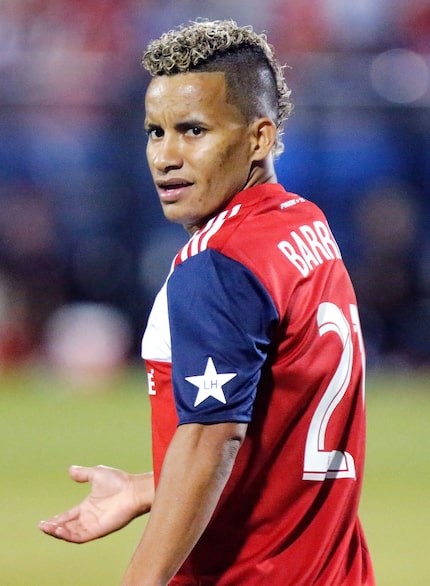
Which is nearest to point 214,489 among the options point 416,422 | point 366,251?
point 416,422

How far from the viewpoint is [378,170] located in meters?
13.7

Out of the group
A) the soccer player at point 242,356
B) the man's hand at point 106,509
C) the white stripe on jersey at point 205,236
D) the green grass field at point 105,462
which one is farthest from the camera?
the green grass field at point 105,462

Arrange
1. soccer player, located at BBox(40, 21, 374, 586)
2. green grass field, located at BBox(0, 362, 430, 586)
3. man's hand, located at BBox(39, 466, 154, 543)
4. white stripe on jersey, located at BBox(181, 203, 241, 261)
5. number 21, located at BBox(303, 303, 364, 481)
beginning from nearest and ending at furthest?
soccer player, located at BBox(40, 21, 374, 586)
white stripe on jersey, located at BBox(181, 203, 241, 261)
number 21, located at BBox(303, 303, 364, 481)
man's hand, located at BBox(39, 466, 154, 543)
green grass field, located at BBox(0, 362, 430, 586)

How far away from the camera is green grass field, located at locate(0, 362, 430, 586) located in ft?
22.1

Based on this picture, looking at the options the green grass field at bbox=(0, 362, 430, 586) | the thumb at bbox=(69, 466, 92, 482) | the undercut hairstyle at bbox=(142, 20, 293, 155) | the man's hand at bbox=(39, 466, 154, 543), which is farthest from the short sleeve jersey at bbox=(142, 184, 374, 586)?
the green grass field at bbox=(0, 362, 430, 586)

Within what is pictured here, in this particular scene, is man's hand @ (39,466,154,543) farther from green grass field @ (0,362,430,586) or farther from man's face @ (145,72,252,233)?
green grass field @ (0,362,430,586)

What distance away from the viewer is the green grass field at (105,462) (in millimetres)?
A: 6742

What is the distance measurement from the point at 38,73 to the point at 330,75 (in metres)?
3.70

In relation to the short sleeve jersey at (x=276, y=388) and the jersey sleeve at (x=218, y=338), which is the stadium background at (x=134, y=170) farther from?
the jersey sleeve at (x=218, y=338)

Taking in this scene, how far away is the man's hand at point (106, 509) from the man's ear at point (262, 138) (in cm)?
91

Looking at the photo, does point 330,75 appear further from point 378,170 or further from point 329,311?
point 329,311

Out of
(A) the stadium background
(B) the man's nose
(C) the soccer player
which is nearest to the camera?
(C) the soccer player

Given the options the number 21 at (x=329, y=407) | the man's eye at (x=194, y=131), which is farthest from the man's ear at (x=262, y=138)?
the number 21 at (x=329, y=407)

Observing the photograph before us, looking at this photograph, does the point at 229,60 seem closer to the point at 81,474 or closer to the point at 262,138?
the point at 262,138
